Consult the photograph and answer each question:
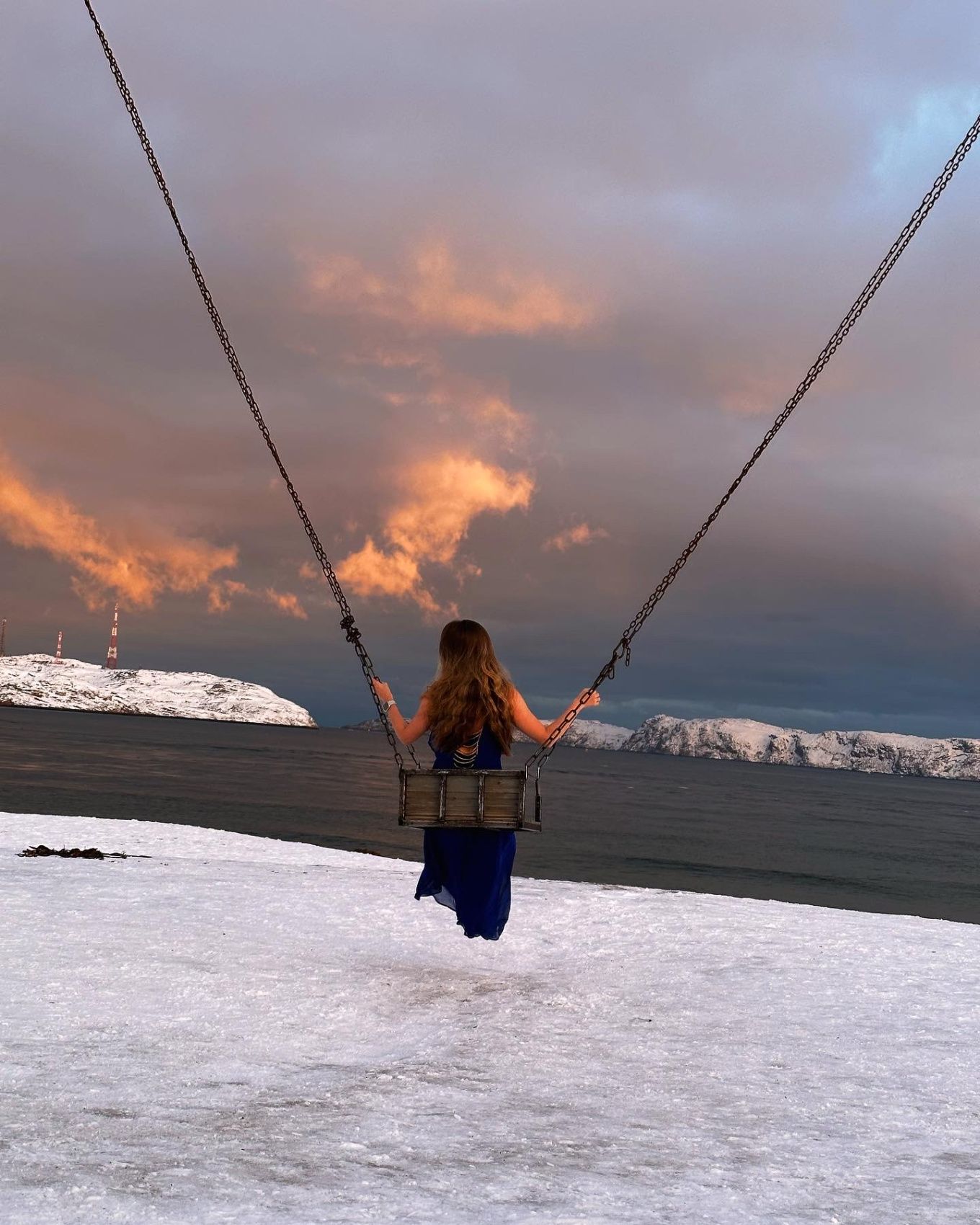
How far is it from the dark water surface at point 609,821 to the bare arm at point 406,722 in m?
12.1

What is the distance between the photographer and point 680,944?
9.77 m

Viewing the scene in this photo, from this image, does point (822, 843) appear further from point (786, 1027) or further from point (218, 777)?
point (786, 1027)

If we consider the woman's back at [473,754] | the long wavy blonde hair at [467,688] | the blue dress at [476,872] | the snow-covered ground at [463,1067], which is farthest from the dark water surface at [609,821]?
the long wavy blonde hair at [467,688]

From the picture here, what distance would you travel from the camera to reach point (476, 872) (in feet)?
24.2

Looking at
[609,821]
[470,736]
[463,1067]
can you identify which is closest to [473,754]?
[470,736]

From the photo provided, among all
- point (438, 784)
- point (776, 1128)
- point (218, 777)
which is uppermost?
point (438, 784)

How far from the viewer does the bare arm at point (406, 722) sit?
7.03 metres

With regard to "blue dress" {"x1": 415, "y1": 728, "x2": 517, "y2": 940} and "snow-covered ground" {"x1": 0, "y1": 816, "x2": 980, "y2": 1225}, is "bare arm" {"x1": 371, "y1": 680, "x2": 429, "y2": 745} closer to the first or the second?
"blue dress" {"x1": 415, "y1": 728, "x2": 517, "y2": 940}

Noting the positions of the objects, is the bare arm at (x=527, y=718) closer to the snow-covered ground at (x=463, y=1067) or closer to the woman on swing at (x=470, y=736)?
the woman on swing at (x=470, y=736)

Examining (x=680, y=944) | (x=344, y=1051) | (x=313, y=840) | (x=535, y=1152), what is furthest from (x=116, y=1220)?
(x=313, y=840)

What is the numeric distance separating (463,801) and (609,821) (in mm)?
60256

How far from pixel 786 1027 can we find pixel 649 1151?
301cm

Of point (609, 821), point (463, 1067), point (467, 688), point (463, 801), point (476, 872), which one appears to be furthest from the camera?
point (609, 821)

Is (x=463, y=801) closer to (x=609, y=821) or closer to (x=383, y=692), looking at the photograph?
(x=383, y=692)
